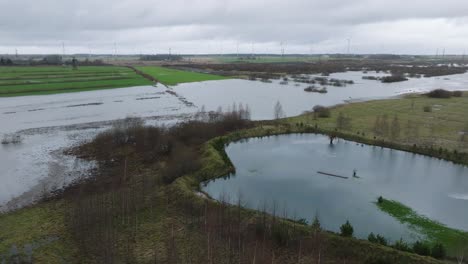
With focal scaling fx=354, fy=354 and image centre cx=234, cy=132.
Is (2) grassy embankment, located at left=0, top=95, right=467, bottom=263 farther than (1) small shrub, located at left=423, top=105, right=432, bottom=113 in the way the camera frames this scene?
No

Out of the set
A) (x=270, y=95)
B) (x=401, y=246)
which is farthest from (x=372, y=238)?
(x=270, y=95)

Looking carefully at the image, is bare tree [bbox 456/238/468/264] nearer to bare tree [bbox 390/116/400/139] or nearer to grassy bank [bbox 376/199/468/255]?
grassy bank [bbox 376/199/468/255]

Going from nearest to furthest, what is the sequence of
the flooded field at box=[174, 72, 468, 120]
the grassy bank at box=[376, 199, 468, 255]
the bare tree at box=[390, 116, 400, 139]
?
the grassy bank at box=[376, 199, 468, 255] < the bare tree at box=[390, 116, 400, 139] < the flooded field at box=[174, 72, 468, 120]

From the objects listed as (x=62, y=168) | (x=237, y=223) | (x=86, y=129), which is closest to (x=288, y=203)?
(x=237, y=223)

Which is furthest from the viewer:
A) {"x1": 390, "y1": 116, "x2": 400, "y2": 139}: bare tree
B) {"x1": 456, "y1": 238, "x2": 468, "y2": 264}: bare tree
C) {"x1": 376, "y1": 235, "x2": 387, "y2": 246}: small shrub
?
{"x1": 390, "y1": 116, "x2": 400, "y2": 139}: bare tree

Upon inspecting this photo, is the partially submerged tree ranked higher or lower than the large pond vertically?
higher

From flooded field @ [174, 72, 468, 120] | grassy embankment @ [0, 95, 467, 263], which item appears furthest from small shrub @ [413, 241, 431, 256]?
flooded field @ [174, 72, 468, 120]

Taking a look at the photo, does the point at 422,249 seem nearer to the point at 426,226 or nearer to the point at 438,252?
the point at 438,252
